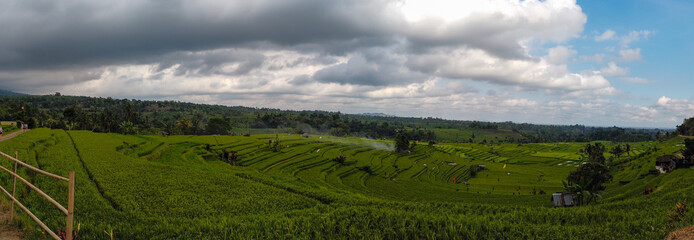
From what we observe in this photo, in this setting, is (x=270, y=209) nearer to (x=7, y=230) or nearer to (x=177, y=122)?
(x=7, y=230)

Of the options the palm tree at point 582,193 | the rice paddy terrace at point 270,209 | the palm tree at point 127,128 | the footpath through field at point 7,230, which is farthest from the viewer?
the palm tree at point 127,128

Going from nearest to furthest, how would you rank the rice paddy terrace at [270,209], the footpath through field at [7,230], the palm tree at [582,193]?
the footpath through field at [7,230] → the rice paddy terrace at [270,209] → the palm tree at [582,193]

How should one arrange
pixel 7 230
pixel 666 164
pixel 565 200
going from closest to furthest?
pixel 7 230 → pixel 565 200 → pixel 666 164

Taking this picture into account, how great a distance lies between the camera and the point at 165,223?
9.26m

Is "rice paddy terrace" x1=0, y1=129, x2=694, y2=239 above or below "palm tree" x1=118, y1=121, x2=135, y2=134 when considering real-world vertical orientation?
above

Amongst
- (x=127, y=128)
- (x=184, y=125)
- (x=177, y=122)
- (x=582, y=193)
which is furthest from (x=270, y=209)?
(x=177, y=122)

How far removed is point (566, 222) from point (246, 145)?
53.3 meters

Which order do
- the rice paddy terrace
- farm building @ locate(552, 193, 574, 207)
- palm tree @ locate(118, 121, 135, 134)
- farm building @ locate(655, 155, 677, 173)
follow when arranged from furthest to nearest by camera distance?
1. palm tree @ locate(118, 121, 135, 134)
2. farm building @ locate(655, 155, 677, 173)
3. farm building @ locate(552, 193, 574, 207)
4. the rice paddy terrace

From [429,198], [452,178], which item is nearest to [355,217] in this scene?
[429,198]

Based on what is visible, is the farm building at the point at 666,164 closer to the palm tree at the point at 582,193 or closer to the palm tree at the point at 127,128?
the palm tree at the point at 582,193

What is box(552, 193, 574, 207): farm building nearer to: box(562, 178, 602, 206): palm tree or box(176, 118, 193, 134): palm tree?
box(562, 178, 602, 206): palm tree

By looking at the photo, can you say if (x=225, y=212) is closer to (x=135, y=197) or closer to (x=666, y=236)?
(x=135, y=197)

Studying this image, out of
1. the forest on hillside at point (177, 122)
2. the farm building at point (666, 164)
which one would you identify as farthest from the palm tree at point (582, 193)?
the forest on hillside at point (177, 122)

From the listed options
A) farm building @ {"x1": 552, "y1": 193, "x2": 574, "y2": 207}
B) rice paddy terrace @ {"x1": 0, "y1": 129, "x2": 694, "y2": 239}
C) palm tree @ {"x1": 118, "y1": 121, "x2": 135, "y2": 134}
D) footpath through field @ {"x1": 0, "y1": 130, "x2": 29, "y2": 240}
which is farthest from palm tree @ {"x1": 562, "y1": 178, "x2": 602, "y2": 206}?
palm tree @ {"x1": 118, "y1": 121, "x2": 135, "y2": 134}
